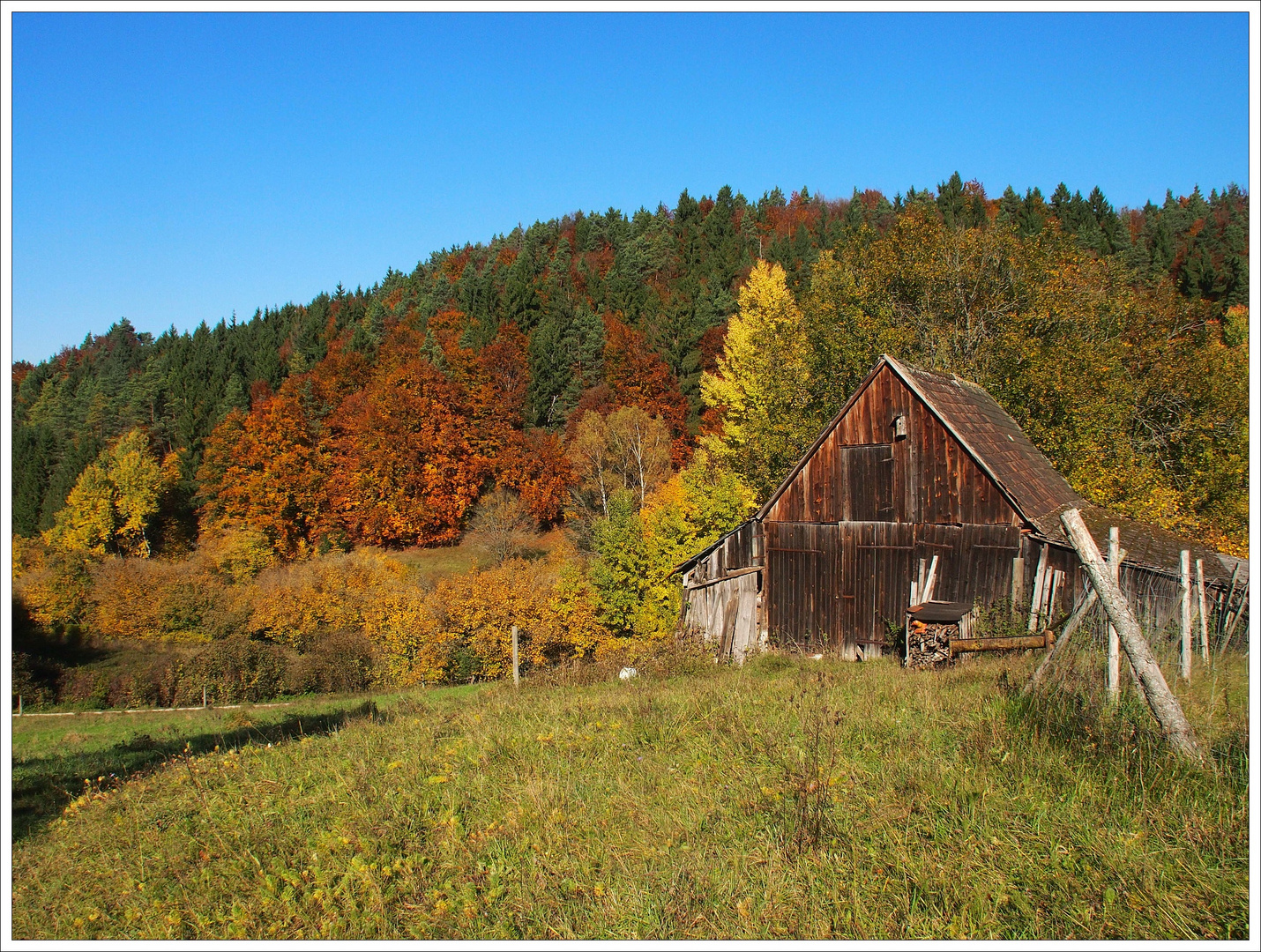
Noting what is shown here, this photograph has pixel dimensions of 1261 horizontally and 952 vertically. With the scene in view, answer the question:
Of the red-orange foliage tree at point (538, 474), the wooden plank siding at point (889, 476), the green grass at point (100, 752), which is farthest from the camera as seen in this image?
the red-orange foliage tree at point (538, 474)

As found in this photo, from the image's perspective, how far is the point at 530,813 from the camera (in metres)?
5.89

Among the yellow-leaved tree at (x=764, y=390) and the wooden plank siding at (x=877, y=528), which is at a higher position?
the yellow-leaved tree at (x=764, y=390)

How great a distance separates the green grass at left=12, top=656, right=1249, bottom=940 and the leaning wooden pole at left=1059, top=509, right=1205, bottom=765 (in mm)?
176

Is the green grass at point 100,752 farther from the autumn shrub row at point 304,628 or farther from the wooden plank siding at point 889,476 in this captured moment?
the wooden plank siding at point 889,476

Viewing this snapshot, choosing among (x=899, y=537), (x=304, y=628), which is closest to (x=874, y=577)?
(x=899, y=537)

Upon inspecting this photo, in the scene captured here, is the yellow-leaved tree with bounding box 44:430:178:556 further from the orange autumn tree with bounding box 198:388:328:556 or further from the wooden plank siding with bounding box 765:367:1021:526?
the wooden plank siding with bounding box 765:367:1021:526

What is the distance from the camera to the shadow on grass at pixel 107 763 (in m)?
8.69

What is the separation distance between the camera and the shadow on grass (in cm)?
869

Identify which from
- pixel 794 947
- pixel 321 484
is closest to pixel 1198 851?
pixel 794 947

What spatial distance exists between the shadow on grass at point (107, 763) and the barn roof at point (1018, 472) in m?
11.6

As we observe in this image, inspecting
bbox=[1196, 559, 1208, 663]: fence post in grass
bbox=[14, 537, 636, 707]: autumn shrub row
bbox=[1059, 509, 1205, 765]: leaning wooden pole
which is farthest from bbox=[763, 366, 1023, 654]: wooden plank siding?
bbox=[14, 537, 636, 707]: autumn shrub row

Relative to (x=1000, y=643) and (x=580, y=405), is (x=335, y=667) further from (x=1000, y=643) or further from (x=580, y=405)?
(x=580, y=405)

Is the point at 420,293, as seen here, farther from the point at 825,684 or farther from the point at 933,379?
the point at 825,684

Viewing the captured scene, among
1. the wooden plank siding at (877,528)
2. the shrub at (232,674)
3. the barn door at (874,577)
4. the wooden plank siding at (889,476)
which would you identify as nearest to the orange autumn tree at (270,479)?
the shrub at (232,674)
